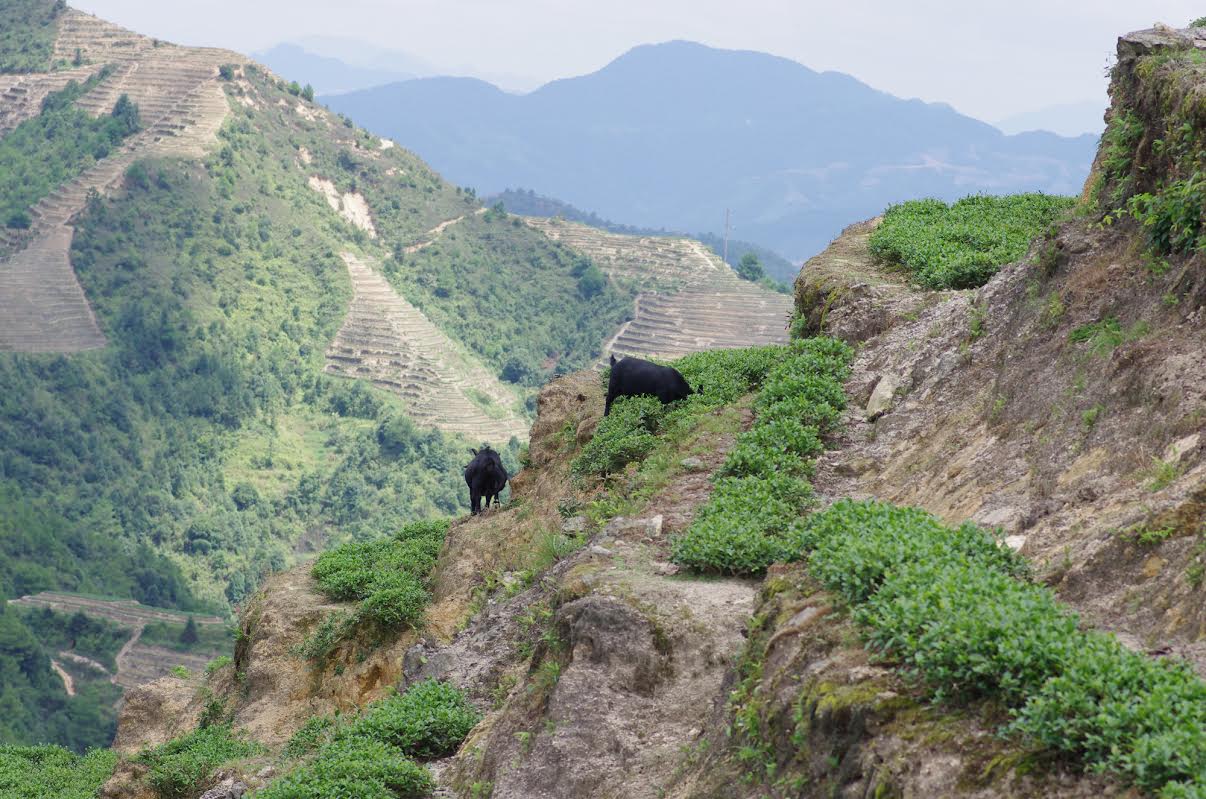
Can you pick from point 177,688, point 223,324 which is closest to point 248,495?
point 223,324

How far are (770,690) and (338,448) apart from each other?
78066 mm

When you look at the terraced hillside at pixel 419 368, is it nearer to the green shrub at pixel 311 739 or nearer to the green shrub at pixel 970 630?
the green shrub at pixel 311 739

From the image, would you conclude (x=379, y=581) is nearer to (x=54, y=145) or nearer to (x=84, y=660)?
(x=84, y=660)

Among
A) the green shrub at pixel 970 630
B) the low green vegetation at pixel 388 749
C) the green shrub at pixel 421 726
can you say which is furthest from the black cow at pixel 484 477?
the green shrub at pixel 970 630

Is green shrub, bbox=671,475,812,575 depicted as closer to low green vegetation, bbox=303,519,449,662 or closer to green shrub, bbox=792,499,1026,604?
green shrub, bbox=792,499,1026,604

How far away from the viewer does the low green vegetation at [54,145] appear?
3947 inches

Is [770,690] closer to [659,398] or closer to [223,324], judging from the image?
[659,398]

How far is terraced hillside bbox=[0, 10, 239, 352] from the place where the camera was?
86312 mm

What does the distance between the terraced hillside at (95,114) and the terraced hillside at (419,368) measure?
55.6 ft

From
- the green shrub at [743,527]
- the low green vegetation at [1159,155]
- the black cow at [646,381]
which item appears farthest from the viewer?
the black cow at [646,381]

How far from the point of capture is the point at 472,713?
899 centimetres

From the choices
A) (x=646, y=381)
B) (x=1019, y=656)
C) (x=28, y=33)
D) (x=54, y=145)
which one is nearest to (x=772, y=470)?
(x=646, y=381)

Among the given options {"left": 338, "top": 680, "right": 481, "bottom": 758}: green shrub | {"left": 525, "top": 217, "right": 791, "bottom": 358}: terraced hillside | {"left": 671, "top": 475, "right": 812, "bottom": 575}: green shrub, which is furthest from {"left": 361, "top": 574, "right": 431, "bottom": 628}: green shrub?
{"left": 525, "top": 217, "right": 791, "bottom": 358}: terraced hillside

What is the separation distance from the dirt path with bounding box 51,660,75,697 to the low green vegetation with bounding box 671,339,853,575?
5053 cm
